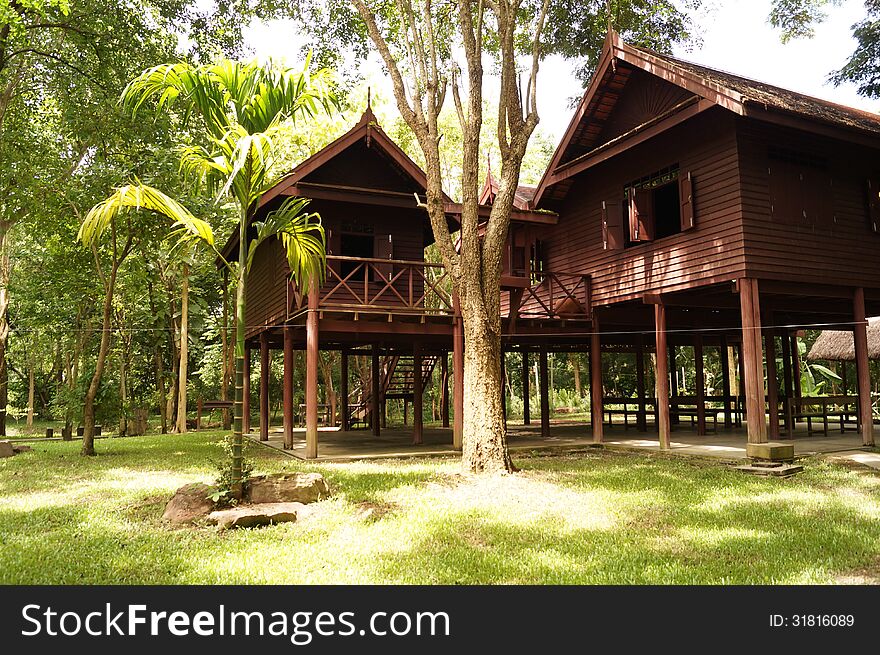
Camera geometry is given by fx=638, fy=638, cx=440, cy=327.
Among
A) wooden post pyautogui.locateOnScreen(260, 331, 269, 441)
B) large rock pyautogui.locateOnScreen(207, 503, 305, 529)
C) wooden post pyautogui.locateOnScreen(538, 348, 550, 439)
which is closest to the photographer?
large rock pyautogui.locateOnScreen(207, 503, 305, 529)

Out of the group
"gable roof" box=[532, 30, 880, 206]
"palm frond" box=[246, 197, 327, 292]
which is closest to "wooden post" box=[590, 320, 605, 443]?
Result: "gable roof" box=[532, 30, 880, 206]

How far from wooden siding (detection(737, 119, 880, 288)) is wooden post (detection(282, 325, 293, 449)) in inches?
362

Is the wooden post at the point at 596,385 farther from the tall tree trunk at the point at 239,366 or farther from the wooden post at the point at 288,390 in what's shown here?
the tall tree trunk at the point at 239,366

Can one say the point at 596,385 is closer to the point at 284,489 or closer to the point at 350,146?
the point at 350,146

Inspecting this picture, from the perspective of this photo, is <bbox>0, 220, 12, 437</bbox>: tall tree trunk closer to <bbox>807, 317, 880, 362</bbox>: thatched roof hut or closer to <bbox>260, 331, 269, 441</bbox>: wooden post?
<bbox>260, 331, 269, 441</bbox>: wooden post

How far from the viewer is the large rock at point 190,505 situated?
674 cm

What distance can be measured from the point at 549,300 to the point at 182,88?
10738 millimetres

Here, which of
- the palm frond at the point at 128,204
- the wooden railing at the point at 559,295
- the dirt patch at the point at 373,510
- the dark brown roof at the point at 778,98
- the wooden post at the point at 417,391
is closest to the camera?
the palm frond at the point at 128,204

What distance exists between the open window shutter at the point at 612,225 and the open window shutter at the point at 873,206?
4.69m

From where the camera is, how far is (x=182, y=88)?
662 centimetres

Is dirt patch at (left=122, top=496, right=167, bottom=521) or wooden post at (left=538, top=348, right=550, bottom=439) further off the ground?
wooden post at (left=538, top=348, right=550, bottom=439)

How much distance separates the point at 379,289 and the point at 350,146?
3.22 meters

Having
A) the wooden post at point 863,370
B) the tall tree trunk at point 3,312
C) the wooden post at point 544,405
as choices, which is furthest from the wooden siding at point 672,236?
the tall tree trunk at point 3,312

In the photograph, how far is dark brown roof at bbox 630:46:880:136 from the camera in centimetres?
1077
